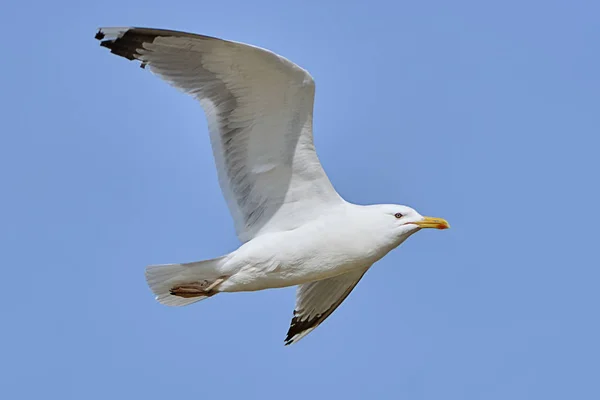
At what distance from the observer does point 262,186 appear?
10.9m

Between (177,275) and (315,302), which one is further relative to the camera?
(315,302)

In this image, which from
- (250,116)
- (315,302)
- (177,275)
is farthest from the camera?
(315,302)

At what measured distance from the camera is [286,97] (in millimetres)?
10422

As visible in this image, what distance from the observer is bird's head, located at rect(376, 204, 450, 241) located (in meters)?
10.7

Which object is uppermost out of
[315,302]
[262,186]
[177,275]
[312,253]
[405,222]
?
[262,186]

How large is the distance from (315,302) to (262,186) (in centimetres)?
150

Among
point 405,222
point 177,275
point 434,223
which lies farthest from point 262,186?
point 434,223

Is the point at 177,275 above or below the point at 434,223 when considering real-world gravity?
below

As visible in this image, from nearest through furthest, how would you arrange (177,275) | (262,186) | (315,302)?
1. (177,275)
2. (262,186)
3. (315,302)

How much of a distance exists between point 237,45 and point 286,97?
58 centimetres

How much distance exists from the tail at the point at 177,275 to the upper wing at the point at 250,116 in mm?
422

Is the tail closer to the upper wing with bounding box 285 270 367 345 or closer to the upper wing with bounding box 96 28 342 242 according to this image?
the upper wing with bounding box 96 28 342 242

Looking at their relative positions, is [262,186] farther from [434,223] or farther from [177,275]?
[434,223]

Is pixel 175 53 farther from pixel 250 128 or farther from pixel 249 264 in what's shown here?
pixel 249 264
